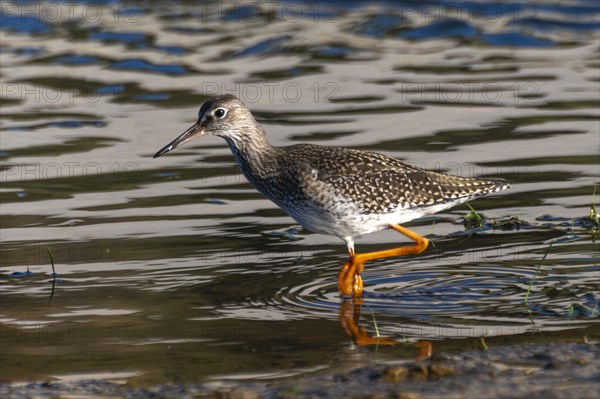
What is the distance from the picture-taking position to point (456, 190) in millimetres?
10414

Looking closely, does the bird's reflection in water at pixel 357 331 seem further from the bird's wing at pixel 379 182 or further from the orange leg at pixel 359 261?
the bird's wing at pixel 379 182

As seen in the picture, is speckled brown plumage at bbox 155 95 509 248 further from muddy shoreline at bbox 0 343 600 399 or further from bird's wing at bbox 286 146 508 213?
muddy shoreline at bbox 0 343 600 399

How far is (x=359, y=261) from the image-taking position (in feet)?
33.3

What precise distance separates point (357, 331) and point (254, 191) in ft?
15.2

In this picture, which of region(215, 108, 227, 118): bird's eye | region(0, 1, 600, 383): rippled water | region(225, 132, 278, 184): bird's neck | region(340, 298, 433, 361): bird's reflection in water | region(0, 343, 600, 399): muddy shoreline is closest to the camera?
region(0, 343, 600, 399): muddy shoreline

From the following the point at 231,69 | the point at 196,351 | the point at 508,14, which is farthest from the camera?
the point at 508,14

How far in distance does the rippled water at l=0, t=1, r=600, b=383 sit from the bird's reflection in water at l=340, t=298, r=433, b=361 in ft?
0.24

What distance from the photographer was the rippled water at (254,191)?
8773 mm

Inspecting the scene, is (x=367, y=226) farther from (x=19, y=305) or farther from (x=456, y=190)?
(x=19, y=305)

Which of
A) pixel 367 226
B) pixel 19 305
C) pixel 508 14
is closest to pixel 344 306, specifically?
pixel 367 226

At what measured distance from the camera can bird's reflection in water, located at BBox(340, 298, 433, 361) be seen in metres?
8.19

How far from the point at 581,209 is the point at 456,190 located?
2.09 meters

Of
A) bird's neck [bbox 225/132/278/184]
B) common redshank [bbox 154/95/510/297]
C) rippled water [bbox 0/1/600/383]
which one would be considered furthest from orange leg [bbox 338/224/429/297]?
bird's neck [bbox 225/132/278/184]

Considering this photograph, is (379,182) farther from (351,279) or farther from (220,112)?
(220,112)
